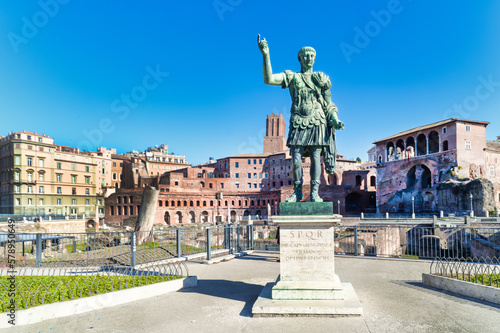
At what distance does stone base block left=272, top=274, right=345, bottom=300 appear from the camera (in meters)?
5.86

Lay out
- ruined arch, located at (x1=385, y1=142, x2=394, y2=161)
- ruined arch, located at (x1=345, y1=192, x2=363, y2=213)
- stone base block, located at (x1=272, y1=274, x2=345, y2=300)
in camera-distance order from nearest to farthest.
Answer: stone base block, located at (x1=272, y1=274, x2=345, y2=300), ruined arch, located at (x1=385, y1=142, x2=394, y2=161), ruined arch, located at (x1=345, y1=192, x2=363, y2=213)

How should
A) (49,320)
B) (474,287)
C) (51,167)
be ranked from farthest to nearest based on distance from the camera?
1. (51,167)
2. (474,287)
3. (49,320)

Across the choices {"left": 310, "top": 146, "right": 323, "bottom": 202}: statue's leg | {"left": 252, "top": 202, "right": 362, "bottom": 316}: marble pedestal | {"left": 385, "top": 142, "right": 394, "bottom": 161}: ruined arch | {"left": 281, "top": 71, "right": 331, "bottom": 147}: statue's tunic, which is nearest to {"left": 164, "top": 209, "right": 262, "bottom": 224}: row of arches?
{"left": 385, "top": 142, "right": 394, "bottom": 161}: ruined arch

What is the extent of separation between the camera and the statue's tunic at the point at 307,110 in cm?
675

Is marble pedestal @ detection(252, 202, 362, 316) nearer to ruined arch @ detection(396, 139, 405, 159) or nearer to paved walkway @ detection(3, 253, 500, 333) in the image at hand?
paved walkway @ detection(3, 253, 500, 333)

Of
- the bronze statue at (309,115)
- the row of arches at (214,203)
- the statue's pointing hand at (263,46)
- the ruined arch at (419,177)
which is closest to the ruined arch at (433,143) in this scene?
the ruined arch at (419,177)

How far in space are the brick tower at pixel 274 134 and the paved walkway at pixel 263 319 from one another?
9709cm

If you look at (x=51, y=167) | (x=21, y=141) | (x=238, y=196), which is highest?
(x=21, y=141)

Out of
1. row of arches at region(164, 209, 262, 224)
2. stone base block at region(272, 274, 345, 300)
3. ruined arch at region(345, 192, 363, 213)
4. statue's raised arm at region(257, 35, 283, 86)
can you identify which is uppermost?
statue's raised arm at region(257, 35, 283, 86)

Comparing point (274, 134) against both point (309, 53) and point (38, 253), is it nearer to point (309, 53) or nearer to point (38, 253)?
point (38, 253)

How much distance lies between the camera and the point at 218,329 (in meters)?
4.95

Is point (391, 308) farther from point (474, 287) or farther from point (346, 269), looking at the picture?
point (346, 269)

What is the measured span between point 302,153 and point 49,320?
17.6 ft

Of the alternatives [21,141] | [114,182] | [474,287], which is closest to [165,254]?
[474,287]
